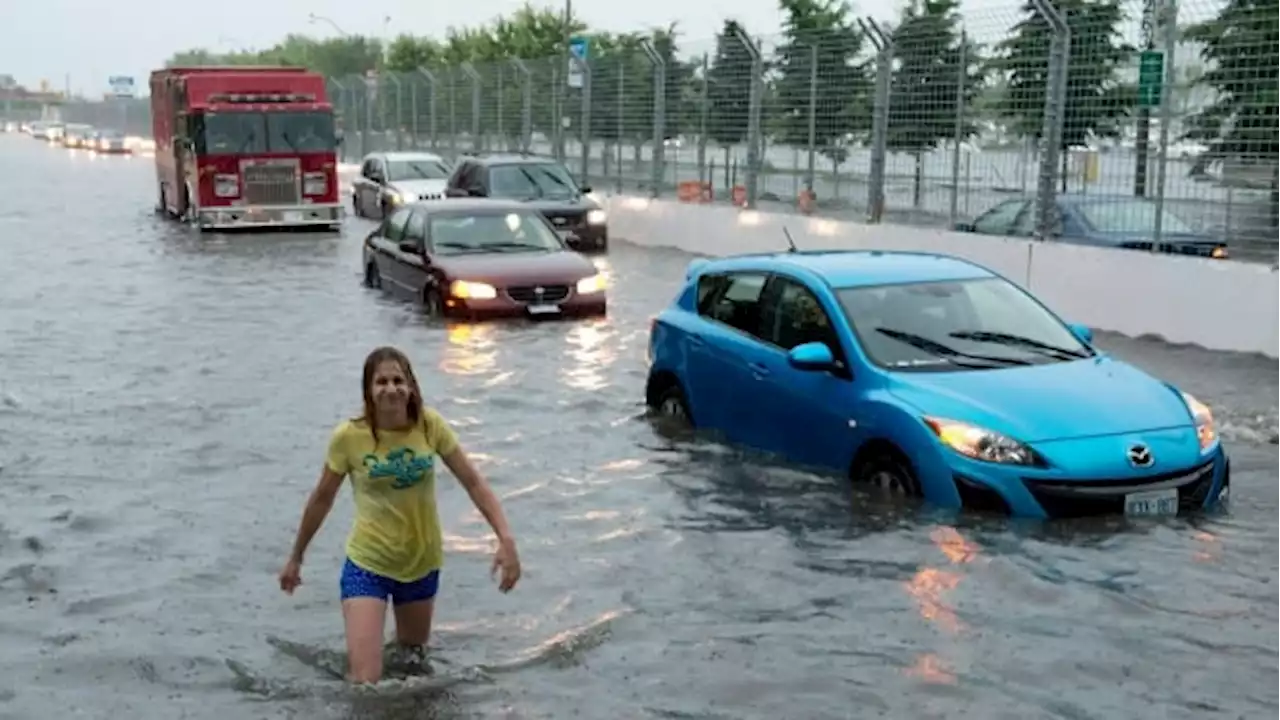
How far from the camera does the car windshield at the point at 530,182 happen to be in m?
26.8

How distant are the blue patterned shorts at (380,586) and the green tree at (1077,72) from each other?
11813mm

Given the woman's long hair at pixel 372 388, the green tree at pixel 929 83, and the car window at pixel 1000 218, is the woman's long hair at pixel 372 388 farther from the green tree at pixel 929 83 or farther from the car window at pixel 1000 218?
the green tree at pixel 929 83

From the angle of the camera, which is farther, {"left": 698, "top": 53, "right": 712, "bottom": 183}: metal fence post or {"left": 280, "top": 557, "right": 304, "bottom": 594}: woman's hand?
{"left": 698, "top": 53, "right": 712, "bottom": 183}: metal fence post

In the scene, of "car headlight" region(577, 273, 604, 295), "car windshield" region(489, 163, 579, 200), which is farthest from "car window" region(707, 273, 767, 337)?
"car windshield" region(489, 163, 579, 200)

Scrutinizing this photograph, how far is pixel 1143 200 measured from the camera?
15.9m

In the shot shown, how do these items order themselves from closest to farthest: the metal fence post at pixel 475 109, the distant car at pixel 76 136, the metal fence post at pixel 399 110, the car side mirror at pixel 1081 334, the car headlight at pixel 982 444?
the car headlight at pixel 982 444 → the car side mirror at pixel 1081 334 → the metal fence post at pixel 475 109 → the metal fence post at pixel 399 110 → the distant car at pixel 76 136

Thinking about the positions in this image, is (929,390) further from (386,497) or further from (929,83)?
(929,83)

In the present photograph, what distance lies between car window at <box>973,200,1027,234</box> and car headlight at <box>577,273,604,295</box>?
4591mm

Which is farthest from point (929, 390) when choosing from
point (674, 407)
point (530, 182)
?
point (530, 182)

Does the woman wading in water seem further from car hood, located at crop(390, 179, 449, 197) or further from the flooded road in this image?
car hood, located at crop(390, 179, 449, 197)

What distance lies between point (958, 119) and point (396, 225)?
22.0 feet

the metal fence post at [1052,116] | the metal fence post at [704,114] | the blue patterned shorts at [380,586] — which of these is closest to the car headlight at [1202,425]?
the blue patterned shorts at [380,586]

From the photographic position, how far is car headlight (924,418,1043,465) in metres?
7.99

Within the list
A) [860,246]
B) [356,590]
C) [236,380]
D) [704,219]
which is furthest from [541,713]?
[704,219]
